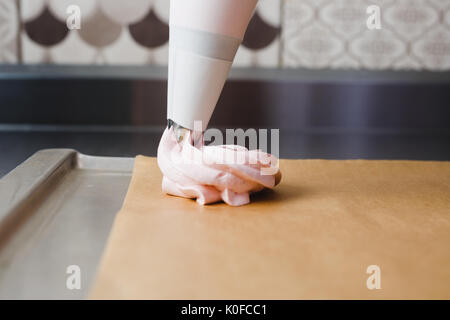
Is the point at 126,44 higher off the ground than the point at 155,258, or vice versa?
the point at 126,44

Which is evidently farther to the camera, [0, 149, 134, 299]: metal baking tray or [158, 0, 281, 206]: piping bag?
[158, 0, 281, 206]: piping bag

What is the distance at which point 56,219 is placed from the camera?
62 centimetres

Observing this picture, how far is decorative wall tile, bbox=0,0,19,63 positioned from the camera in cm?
142

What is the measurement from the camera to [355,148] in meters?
1.22

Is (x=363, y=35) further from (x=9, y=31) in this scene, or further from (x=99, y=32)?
(x=9, y=31)

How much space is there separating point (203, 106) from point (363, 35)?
0.94 meters

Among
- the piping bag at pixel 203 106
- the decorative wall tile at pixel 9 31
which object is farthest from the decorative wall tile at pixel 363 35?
the piping bag at pixel 203 106

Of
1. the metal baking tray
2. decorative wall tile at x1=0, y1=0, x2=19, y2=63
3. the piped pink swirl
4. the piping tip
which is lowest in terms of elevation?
the metal baking tray

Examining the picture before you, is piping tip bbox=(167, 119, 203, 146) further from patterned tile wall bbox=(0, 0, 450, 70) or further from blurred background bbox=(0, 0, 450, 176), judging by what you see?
patterned tile wall bbox=(0, 0, 450, 70)

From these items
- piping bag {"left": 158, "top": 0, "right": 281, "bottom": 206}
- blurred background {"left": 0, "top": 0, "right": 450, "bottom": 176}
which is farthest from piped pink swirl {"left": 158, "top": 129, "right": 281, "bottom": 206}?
blurred background {"left": 0, "top": 0, "right": 450, "bottom": 176}
